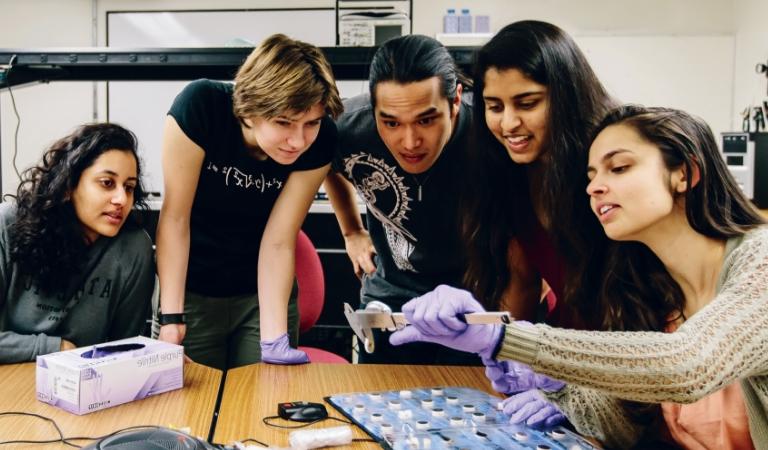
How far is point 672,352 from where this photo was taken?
32.8 inches

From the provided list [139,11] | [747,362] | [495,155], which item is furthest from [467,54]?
[139,11]

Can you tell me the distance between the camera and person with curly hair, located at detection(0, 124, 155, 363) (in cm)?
144

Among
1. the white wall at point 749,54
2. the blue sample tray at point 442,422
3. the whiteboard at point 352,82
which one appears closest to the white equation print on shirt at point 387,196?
the blue sample tray at point 442,422

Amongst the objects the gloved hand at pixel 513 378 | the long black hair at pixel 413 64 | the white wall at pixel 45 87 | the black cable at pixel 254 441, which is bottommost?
the black cable at pixel 254 441

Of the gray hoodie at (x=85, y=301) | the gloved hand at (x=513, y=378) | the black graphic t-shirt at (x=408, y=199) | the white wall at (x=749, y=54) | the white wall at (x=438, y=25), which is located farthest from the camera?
the white wall at (x=438, y=25)

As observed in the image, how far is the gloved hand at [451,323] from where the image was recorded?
92cm

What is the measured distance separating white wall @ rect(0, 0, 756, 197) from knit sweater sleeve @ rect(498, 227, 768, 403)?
4.24m

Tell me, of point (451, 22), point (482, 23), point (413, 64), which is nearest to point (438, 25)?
point (451, 22)

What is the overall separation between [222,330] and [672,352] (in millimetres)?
1174

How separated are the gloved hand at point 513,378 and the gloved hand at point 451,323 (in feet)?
0.85

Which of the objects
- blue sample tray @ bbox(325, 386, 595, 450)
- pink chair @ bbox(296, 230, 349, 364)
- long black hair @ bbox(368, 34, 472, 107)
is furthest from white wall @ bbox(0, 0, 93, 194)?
blue sample tray @ bbox(325, 386, 595, 450)

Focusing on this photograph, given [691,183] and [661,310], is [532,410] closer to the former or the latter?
[661,310]

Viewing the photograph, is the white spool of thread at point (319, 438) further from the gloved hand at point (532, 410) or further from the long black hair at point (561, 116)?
the long black hair at point (561, 116)

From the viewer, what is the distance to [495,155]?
55.2 inches
